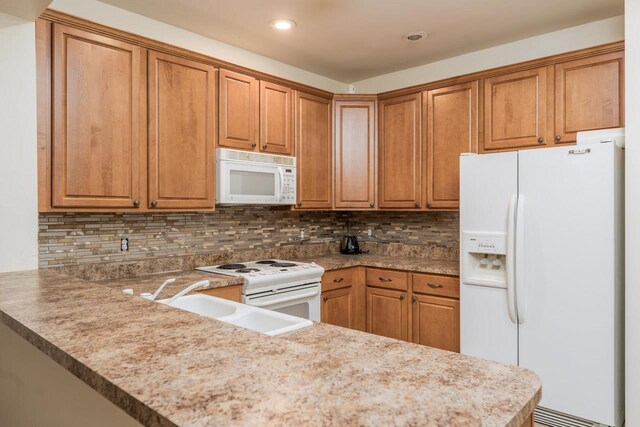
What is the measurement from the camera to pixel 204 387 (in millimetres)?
721

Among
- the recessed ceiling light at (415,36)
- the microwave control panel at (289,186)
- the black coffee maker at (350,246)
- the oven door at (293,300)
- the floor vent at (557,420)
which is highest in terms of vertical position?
the recessed ceiling light at (415,36)

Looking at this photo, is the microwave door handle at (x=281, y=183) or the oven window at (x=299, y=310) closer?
the oven window at (x=299, y=310)

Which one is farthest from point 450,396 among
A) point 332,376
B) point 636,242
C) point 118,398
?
point 636,242

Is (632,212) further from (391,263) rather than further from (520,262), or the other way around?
(391,263)

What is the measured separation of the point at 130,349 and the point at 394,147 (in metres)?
3.09

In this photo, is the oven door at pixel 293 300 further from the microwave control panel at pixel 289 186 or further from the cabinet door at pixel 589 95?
the cabinet door at pixel 589 95

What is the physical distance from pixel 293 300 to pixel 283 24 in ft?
6.21

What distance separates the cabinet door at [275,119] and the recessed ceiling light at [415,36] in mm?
997

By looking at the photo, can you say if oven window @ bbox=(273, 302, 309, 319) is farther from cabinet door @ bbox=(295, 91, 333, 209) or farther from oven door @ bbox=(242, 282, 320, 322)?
cabinet door @ bbox=(295, 91, 333, 209)

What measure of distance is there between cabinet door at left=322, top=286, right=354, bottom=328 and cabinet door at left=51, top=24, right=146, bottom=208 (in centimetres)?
158

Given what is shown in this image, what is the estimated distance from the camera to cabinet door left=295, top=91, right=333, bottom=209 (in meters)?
Answer: 3.54

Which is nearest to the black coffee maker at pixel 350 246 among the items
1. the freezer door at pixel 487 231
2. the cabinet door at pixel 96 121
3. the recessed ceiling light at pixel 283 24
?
the freezer door at pixel 487 231

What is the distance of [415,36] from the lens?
3.11 metres

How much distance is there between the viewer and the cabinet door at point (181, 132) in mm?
2611
